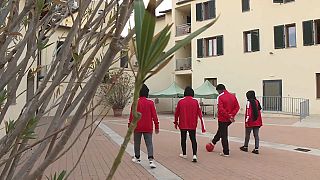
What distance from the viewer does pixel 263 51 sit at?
89.7 feet

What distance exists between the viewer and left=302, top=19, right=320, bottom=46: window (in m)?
24.6

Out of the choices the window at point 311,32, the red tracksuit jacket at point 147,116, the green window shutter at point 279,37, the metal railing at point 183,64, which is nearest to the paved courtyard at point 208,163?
the red tracksuit jacket at point 147,116

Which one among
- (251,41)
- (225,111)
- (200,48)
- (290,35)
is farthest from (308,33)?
(225,111)

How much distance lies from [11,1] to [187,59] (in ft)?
106

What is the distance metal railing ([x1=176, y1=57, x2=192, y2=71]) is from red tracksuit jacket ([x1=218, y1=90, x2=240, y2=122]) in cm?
2392

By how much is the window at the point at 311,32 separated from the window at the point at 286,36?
3.08ft

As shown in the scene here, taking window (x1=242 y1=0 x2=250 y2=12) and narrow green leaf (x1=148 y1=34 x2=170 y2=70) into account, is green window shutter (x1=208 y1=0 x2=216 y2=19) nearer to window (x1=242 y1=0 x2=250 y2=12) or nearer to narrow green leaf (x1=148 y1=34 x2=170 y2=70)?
window (x1=242 y1=0 x2=250 y2=12)

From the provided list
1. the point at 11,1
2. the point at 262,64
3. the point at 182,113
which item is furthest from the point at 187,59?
the point at 11,1

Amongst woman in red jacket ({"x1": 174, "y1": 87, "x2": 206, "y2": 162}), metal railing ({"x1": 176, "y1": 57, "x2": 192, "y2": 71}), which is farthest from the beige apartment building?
woman in red jacket ({"x1": 174, "y1": 87, "x2": 206, "y2": 162})

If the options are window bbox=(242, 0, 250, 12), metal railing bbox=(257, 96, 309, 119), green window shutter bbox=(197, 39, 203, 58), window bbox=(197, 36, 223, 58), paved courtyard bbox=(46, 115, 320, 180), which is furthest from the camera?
green window shutter bbox=(197, 39, 203, 58)

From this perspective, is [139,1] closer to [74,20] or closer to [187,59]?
[74,20]

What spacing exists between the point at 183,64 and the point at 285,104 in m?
11.2

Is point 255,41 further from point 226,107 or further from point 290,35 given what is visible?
point 226,107

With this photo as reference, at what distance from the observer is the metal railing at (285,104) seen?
2400cm
